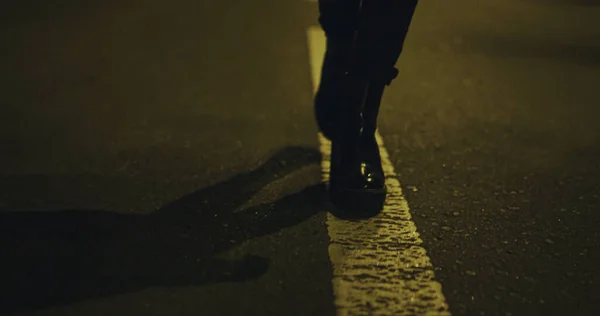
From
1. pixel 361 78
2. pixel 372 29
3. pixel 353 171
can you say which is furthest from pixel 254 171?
pixel 372 29

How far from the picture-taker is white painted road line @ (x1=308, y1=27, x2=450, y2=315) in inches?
94.2

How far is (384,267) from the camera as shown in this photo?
2.61m

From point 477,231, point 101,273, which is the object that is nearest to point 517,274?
point 477,231

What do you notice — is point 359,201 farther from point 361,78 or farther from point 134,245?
point 134,245

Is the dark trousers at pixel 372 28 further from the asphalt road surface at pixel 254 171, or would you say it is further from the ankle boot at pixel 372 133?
the asphalt road surface at pixel 254 171

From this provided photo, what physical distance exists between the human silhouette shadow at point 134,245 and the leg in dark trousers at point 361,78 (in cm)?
20

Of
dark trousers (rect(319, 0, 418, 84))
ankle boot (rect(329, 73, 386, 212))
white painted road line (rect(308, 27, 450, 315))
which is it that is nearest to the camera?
white painted road line (rect(308, 27, 450, 315))

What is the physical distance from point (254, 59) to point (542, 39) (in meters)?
2.73

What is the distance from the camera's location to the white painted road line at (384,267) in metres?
2.39

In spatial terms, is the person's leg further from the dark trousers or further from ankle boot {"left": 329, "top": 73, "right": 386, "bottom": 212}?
ankle boot {"left": 329, "top": 73, "right": 386, "bottom": 212}

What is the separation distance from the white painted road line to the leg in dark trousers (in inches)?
5.9

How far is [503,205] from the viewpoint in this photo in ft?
10.2

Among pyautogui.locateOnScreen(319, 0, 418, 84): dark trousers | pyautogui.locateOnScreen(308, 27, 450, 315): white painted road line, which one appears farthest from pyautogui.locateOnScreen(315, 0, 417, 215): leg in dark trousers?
pyautogui.locateOnScreen(308, 27, 450, 315): white painted road line

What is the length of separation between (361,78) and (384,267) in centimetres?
85
